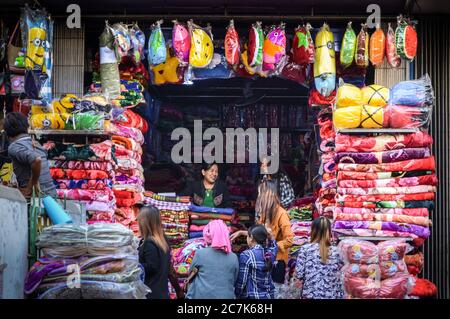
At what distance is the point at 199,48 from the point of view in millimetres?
12359

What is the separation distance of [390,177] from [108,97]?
12.0ft

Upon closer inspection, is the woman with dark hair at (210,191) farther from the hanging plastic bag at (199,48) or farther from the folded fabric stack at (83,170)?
the folded fabric stack at (83,170)

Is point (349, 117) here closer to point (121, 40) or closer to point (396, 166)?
point (396, 166)

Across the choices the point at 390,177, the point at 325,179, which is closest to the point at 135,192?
the point at 325,179

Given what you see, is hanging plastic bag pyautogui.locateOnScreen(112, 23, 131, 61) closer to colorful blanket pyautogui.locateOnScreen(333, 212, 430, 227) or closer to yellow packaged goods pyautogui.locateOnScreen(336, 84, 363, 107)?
yellow packaged goods pyautogui.locateOnScreen(336, 84, 363, 107)

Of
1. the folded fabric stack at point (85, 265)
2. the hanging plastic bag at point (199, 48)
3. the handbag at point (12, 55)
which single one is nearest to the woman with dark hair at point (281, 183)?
the hanging plastic bag at point (199, 48)

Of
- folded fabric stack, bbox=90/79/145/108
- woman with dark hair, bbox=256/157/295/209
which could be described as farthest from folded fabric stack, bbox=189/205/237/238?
folded fabric stack, bbox=90/79/145/108

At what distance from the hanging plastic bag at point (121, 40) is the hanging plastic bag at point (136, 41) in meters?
0.06

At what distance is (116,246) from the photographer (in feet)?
26.2

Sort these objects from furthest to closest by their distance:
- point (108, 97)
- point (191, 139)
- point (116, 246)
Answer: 1. point (191, 139)
2. point (108, 97)
3. point (116, 246)

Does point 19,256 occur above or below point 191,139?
below

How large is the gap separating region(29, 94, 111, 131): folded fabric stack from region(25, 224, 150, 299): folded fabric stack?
364 cm
